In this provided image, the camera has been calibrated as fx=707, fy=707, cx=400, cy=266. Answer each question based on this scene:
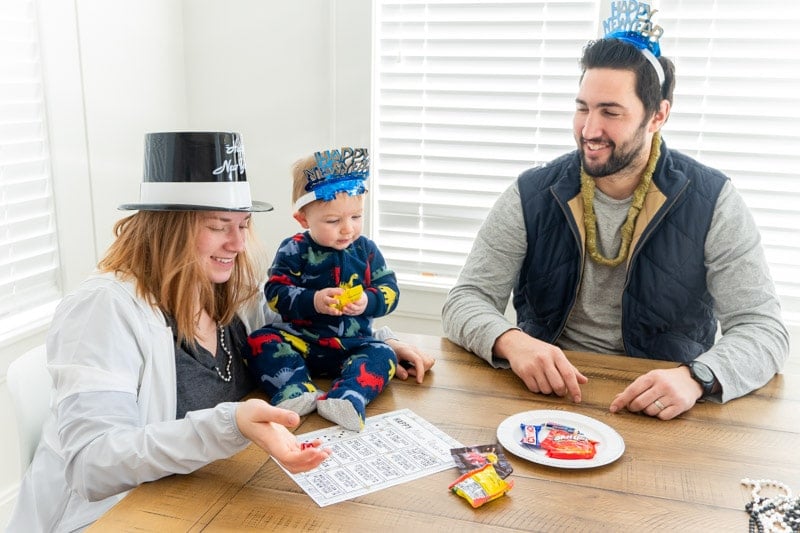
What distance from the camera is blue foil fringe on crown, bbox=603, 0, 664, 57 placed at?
198 centimetres

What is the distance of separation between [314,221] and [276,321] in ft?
0.97

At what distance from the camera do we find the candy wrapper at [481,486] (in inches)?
44.4

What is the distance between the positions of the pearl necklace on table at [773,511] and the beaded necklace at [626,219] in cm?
84

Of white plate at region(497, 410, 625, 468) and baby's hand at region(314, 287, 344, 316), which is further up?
baby's hand at region(314, 287, 344, 316)

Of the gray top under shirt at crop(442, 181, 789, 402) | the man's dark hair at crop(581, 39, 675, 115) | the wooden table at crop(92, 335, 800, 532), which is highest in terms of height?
the man's dark hair at crop(581, 39, 675, 115)

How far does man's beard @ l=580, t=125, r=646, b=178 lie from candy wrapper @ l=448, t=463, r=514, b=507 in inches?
42.2

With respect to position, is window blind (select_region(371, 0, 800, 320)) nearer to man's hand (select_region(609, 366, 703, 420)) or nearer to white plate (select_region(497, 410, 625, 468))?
man's hand (select_region(609, 366, 703, 420))

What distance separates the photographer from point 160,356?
4.42 ft

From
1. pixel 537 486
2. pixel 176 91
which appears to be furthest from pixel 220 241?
pixel 176 91

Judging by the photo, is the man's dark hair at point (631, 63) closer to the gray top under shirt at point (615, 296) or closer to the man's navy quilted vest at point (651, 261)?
the man's navy quilted vest at point (651, 261)

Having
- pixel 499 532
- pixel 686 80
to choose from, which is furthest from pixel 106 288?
pixel 686 80

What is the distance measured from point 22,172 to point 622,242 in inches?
72.8

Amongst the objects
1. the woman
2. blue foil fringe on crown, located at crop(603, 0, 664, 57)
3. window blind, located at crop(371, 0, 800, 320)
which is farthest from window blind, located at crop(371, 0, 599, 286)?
the woman

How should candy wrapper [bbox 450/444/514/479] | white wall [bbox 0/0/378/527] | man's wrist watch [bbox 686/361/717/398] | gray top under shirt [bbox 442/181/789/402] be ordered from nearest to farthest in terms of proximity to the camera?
1. candy wrapper [bbox 450/444/514/479]
2. man's wrist watch [bbox 686/361/717/398]
3. gray top under shirt [bbox 442/181/789/402]
4. white wall [bbox 0/0/378/527]
